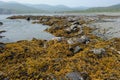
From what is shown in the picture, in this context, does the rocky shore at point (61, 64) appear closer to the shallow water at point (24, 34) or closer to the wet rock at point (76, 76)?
the wet rock at point (76, 76)

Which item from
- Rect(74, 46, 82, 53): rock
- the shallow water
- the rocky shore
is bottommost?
the shallow water

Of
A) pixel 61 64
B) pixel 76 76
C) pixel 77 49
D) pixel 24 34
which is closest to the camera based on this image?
Answer: pixel 76 76

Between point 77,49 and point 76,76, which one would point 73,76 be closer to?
point 76,76

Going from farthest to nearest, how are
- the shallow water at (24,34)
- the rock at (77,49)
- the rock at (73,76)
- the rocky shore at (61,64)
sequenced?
the shallow water at (24,34) < the rock at (77,49) < the rocky shore at (61,64) < the rock at (73,76)

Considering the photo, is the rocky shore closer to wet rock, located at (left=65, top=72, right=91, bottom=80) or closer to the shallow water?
wet rock, located at (left=65, top=72, right=91, bottom=80)

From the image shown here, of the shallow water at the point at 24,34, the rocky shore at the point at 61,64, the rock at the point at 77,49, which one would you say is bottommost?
the shallow water at the point at 24,34

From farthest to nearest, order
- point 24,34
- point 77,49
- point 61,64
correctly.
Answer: point 24,34 → point 77,49 → point 61,64

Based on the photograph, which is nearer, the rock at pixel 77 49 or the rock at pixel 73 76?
the rock at pixel 73 76

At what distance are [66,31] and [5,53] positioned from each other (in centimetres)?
→ 1316

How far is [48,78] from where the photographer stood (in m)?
9.58

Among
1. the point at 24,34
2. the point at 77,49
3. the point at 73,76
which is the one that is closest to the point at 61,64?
the point at 73,76

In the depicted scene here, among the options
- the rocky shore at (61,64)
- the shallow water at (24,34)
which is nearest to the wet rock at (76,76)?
the rocky shore at (61,64)

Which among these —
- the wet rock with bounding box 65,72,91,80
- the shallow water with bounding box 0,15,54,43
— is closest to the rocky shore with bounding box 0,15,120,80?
the wet rock with bounding box 65,72,91,80

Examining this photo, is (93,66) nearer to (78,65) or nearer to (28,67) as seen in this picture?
(78,65)
